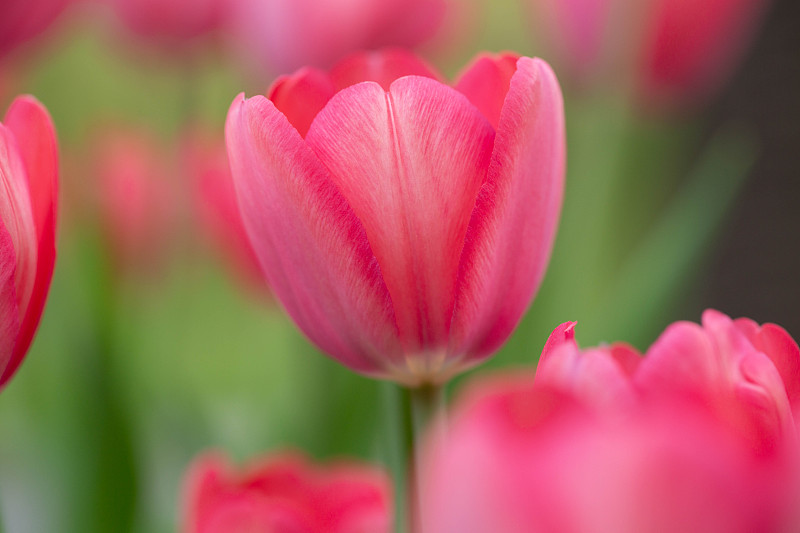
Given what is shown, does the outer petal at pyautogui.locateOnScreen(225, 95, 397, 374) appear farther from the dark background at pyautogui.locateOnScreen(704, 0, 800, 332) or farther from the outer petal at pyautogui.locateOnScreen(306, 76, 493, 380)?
the dark background at pyautogui.locateOnScreen(704, 0, 800, 332)

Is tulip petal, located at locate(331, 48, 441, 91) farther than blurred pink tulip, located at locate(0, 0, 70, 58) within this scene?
No

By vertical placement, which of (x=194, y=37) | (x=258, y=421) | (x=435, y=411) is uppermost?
(x=194, y=37)

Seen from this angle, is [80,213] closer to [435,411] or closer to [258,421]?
[258,421]

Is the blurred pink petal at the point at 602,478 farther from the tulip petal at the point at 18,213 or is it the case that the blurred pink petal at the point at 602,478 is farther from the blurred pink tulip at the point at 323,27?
the blurred pink tulip at the point at 323,27

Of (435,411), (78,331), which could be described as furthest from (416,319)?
(78,331)

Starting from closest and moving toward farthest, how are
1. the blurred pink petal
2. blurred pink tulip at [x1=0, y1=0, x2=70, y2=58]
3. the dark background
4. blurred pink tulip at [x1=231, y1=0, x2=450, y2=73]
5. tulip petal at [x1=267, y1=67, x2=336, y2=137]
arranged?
the blurred pink petal, tulip petal at [x1=267, y1=67, x2=336, y2=137], blurred pink tulip at [x1=0, y1=0, x2=70, y2=58], blurred pink tulip at [x1=231, y1=0, x2=450, y2=73], the dark background

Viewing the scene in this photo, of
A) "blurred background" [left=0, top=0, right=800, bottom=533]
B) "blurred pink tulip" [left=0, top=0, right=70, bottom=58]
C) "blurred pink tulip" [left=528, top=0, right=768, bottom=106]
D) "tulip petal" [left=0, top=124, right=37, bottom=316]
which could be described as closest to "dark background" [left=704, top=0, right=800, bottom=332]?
"blurred background" [left=0, top=0, right=800, bottom=533]

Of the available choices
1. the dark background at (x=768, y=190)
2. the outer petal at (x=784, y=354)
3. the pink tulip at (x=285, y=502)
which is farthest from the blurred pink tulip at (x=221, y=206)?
the dark background at (x=768, y=190)
